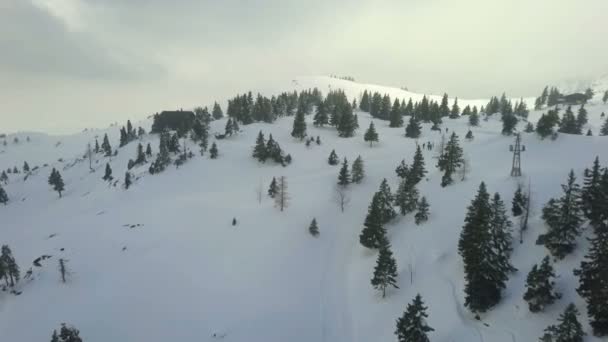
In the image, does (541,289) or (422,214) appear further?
(422,214)

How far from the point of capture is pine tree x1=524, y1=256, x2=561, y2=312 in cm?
3434

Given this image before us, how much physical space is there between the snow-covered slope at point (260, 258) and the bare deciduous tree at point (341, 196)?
1159 millimetres

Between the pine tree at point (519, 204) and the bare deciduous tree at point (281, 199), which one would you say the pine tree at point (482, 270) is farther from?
the bare deciduous tree at point (281, 199)

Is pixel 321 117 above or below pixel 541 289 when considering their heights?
above

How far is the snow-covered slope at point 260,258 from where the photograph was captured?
45.5 metres

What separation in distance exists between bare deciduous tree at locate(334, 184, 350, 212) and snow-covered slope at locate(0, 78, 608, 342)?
116 cm

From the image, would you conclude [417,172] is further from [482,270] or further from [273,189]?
[482,270]

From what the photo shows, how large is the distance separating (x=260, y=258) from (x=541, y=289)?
42458mm

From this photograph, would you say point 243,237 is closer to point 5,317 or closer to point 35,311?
point 35,311

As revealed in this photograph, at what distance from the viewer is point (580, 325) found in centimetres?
2897

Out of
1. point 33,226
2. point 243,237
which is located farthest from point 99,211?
point 243,237

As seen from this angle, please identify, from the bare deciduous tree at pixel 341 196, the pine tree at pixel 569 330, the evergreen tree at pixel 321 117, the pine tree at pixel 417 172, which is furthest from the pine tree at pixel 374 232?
the evergreen tree at pixel 321 117

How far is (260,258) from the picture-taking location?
62188mm

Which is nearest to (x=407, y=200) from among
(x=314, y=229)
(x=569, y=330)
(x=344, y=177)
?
(x=314, y=229)
